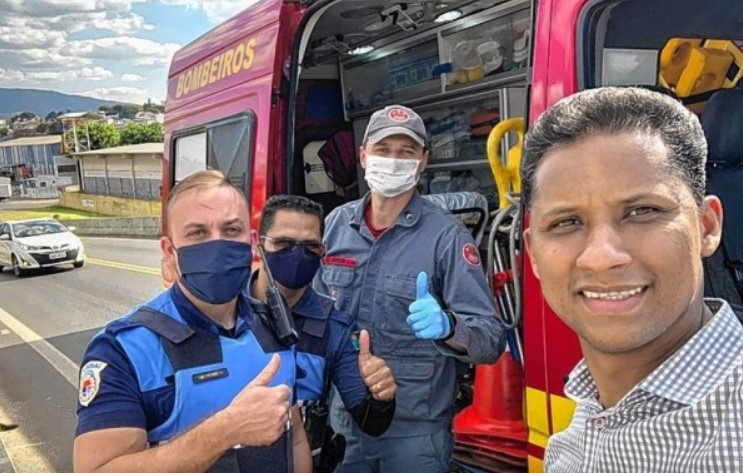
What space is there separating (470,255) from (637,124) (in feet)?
4.13

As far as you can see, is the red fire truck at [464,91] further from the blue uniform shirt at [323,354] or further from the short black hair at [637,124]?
the short black hair at [637,124]

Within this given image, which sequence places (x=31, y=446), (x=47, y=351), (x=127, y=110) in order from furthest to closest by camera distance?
(x=127, y=110) → (x=47, y=351) → (x=31, y=446)

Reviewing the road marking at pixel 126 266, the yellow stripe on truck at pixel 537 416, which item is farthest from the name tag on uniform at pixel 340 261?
the road marking at pixel 126 266

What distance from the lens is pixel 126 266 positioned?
14258 mm

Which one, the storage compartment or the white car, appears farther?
the white car

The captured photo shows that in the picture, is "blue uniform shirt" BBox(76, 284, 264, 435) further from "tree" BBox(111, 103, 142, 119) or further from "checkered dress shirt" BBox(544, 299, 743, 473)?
"tree" BBox(111, 103, 142, 119)

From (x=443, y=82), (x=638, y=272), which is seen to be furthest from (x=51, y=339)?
(x=638, y=272)

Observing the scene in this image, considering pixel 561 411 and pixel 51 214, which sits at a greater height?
pixel 561 411

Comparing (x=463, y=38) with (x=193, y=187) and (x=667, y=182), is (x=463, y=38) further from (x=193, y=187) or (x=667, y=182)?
(x=667, y=182)

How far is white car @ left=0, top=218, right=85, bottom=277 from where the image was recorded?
48.1ft

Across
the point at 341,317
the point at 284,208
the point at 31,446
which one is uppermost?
the point at 284,208

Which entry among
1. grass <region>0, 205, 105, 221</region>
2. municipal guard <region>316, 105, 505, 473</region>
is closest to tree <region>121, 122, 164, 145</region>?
grass <region>0, 205, 105, 221</region>

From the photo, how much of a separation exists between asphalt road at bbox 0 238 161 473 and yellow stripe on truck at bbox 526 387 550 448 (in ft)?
11.3

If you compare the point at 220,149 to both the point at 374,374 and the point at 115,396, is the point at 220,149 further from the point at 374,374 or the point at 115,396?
the point at 115,396
